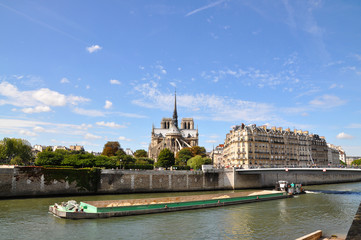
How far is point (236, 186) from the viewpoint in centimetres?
5894

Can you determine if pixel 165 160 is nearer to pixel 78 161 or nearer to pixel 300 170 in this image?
pixel 78 161

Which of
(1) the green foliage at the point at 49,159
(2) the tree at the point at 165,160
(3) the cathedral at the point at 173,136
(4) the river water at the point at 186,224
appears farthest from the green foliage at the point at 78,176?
(3) the cathedral at the point at 173,136

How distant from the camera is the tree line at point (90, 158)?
5012 centimetres

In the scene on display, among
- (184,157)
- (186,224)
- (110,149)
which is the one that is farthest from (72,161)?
(184,157)

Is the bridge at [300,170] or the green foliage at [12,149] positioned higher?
the green foliage at [12,149]

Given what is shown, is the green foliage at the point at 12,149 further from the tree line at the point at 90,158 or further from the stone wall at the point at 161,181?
the stone wall at the point at 161,181

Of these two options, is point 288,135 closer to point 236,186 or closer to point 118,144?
point 236,186

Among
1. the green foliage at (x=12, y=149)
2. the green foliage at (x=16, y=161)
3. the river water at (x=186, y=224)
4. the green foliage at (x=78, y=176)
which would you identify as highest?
the green foliage at (x=12, y=149)

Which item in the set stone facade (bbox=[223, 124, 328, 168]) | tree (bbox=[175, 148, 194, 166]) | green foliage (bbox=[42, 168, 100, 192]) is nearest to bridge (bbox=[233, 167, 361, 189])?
stone facade (bbox=[223, 124, 328, 168])

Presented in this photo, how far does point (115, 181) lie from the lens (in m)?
46.2

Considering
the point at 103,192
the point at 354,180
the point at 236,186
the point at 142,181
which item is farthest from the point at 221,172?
the point at 354,180

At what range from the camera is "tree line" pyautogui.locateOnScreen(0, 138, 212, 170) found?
164 feet

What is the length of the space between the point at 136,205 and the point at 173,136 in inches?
4181

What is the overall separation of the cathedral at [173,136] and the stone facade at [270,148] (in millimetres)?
43367
